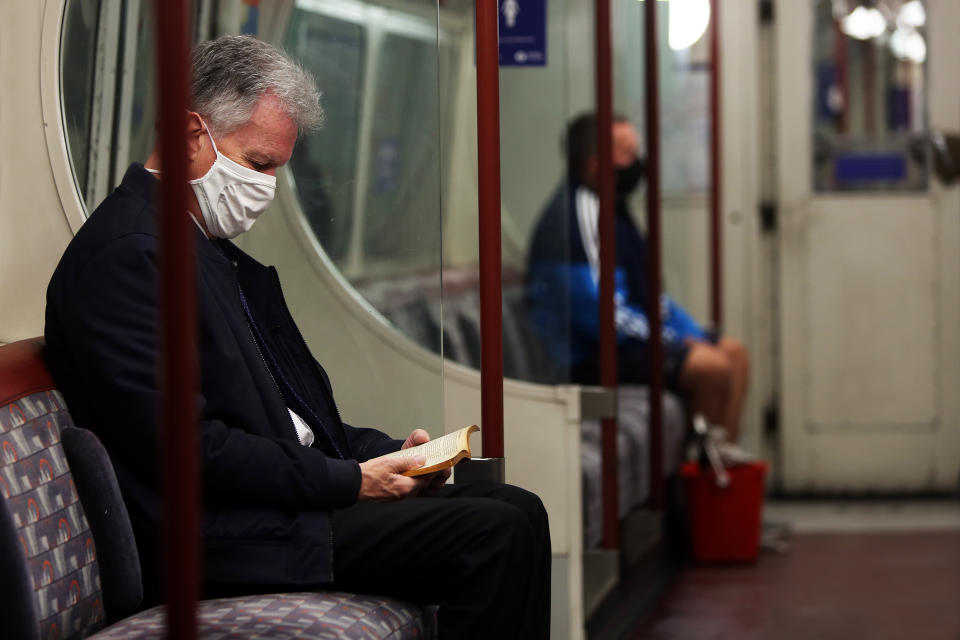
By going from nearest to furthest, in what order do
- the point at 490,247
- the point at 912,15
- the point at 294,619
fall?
1. the point at 294,619
2. the point at 490,247
3. the point at 912,15

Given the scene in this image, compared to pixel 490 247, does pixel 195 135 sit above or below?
above

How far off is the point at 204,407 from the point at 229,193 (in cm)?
36

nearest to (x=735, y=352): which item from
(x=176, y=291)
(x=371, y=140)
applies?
(x=371, y=140)

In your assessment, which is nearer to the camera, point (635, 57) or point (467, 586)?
point (467, 586)

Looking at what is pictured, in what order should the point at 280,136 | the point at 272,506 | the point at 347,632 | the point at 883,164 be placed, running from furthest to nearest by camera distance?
the point at 883,164 < the point at 280,136 < the point at 272,506 < the point at 347,632

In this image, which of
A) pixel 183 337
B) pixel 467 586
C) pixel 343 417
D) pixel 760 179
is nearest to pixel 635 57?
pixel 760 179

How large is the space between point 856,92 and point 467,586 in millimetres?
4172

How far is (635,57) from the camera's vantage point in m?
4.60

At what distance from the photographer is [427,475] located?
217 centimetres

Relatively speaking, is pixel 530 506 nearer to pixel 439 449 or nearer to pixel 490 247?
pixel 439 449

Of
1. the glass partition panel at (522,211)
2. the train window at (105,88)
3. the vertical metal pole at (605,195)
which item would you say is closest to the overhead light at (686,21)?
the glass partition panel at (522,211)

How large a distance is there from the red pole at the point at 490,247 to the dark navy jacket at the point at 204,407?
413 millimetres

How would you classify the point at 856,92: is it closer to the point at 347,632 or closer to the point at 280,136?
the point at 280,136

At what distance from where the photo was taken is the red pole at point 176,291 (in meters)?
1.31
